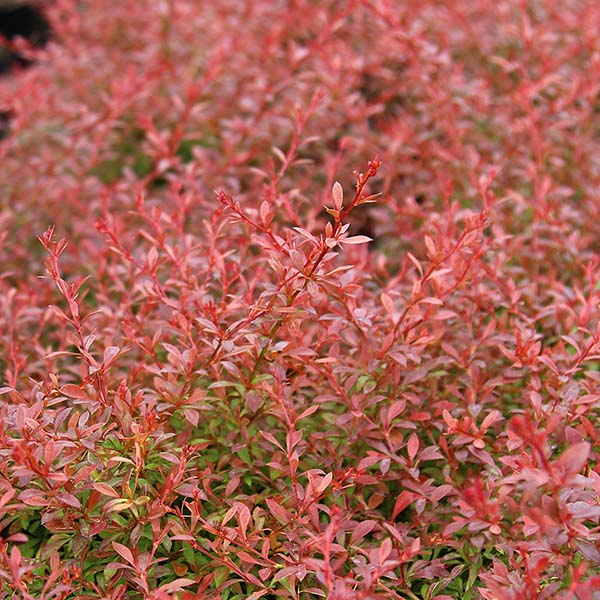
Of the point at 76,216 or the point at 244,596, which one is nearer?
the point at 244,596

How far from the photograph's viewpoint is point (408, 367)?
69.6 inches

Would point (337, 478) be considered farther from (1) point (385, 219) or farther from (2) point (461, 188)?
(2) point (461, 188)

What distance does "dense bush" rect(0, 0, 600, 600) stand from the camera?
4.67 feet

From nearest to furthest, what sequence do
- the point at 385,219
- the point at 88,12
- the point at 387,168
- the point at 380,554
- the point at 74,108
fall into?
the point at 380,554, the point at 385,219, the point at 387,168, the point at 74,108, the point at 88,12

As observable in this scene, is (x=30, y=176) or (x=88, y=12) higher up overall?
(x=88, y=12)

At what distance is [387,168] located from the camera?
2752 millimetres

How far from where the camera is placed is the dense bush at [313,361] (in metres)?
1.42

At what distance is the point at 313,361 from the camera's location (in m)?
1.63

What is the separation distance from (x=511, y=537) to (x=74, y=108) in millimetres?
2391

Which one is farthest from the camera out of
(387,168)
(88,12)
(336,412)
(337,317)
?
(88,12)

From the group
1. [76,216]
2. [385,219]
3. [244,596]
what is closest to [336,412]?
[244,596]

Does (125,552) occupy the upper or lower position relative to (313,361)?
lower

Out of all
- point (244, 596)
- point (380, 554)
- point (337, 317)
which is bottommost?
point (244, 596)

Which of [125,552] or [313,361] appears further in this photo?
[313,361]
